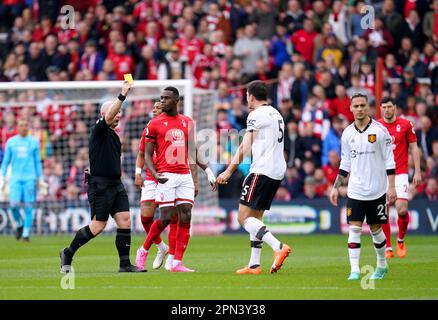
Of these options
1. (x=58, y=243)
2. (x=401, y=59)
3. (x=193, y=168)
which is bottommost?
(x=58, y=243)

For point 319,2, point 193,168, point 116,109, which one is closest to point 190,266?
point 193,168

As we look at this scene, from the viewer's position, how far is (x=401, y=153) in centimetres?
1794

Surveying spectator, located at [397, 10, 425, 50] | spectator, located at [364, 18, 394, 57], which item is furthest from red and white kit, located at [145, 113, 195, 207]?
spectator, located at [397, 10, 425, 50]

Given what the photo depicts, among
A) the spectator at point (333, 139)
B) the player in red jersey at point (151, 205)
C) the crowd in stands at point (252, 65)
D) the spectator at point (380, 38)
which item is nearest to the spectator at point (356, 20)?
the crowd in stands at point (252, 65)

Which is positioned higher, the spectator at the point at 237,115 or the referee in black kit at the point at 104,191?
the spectator at the point at 237,115

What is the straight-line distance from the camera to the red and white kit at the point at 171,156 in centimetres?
1473

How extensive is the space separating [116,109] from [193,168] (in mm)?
1794

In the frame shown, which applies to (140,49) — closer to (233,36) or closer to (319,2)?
(233,36)

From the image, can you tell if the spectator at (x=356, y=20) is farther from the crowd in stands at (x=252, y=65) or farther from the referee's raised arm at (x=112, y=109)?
the referee's raised arm at (x=112, y=109)

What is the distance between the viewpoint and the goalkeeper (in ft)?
75.5

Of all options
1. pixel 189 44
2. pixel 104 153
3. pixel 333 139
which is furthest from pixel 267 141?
pixel 189 44

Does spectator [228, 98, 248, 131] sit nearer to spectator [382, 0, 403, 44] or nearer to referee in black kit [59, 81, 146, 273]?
spectator [382, 0, 403, 44]

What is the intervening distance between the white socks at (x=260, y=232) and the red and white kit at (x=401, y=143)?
4.39 m
